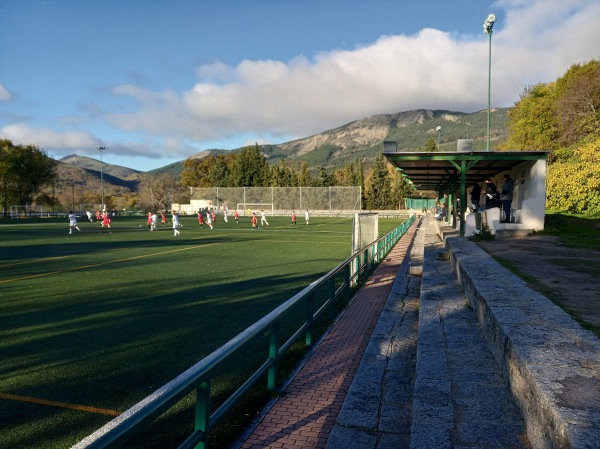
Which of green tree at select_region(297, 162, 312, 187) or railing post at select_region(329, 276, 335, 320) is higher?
green tree at select_region(297, 162, 312, 187)

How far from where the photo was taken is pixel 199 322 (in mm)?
7430

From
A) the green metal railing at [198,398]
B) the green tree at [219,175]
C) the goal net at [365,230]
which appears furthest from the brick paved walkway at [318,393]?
the green tree at [219,175]

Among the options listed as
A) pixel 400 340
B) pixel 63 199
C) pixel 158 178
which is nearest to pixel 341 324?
pixel 400 340

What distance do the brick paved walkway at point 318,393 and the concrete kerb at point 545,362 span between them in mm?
1598

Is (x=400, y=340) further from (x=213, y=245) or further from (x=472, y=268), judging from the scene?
(x=213, y=245)

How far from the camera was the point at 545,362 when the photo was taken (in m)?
2.99

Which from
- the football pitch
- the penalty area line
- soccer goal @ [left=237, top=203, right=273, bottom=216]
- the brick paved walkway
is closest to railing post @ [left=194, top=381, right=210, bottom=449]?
the brick paved walkway

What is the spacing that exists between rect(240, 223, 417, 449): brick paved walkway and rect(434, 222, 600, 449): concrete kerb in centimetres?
160

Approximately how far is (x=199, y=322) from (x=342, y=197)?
2333 inches

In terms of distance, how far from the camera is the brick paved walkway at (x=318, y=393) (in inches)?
140

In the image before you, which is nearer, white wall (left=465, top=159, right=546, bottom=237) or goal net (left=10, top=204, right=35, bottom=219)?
white wall (left=465, top=159, right=546, bottom=237)

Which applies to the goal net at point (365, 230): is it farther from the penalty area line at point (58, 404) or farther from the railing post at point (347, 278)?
the penalty area line at point (58, 404)

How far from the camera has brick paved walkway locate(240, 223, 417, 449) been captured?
3559 millimetres

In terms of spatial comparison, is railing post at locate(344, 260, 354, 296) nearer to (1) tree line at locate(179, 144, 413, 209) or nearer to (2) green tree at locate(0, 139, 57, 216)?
(2) green tree at locate(0, 139, 57, 216)
